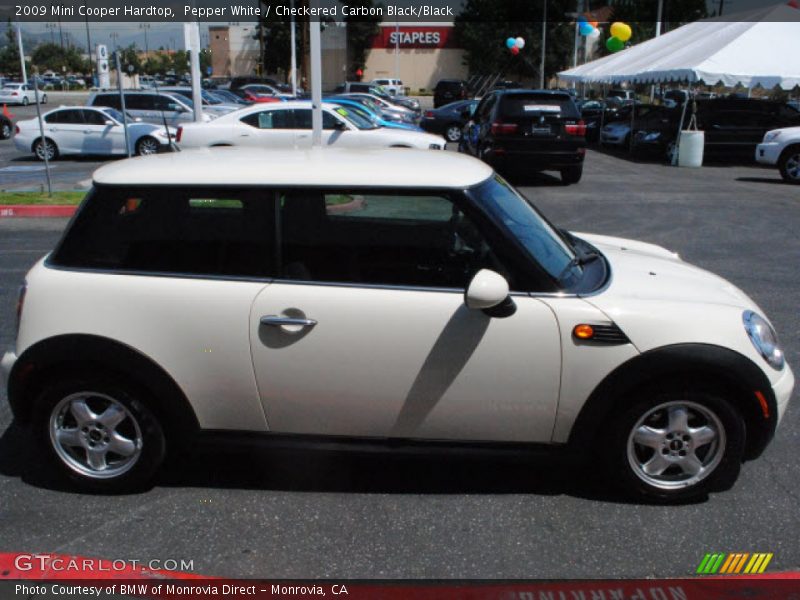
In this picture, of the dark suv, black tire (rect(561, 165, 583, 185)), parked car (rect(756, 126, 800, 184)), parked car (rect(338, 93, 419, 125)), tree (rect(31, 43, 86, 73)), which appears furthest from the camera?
tree (rect(31, 43, 86, 73))

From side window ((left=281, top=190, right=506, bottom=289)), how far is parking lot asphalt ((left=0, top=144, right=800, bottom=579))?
0.85m

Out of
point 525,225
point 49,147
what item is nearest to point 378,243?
point 525,225

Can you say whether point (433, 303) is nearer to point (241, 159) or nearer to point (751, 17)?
point (241, 159)

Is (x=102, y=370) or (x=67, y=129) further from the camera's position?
(x=67, y=129)

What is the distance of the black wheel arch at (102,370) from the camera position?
11.7ft

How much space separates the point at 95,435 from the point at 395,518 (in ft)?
4.88

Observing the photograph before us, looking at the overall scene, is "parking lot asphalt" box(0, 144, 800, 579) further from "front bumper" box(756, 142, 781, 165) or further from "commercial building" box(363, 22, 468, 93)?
"commercial building" box(363, 22, 468, 93)

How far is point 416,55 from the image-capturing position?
254 ft

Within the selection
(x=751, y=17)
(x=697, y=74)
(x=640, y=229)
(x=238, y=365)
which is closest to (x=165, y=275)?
(x=238, y=365)

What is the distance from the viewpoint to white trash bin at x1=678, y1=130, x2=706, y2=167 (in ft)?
64.6

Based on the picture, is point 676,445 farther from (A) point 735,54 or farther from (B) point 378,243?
(A) point 735,54

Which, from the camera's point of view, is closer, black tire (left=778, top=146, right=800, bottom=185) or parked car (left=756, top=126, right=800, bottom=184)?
parked car (left=756, top=126, right=800, bottom=184)

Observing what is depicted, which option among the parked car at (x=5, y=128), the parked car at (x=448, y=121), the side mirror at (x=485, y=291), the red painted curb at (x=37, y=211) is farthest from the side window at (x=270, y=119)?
the parked car at (x=5, y=128)

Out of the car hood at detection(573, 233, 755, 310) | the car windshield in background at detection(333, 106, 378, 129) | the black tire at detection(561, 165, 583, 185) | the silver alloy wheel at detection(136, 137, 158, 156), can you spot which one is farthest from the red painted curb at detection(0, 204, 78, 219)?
the car hood at detection(573, 233, 755, 310)
